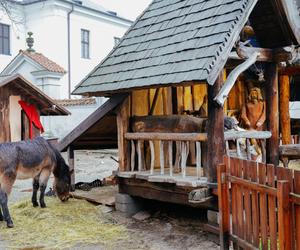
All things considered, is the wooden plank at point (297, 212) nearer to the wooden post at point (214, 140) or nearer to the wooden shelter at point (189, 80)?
the wooden shelter at point (189, 80)

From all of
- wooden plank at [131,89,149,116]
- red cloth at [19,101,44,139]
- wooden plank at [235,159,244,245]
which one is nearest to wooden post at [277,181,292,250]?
wooden plank at [235,159,244,245]

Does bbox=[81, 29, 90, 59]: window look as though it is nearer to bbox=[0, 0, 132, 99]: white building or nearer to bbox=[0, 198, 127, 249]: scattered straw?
bbox=[0, 0, 132, 99]: white building

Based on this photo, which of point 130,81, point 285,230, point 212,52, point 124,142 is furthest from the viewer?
point 124,142

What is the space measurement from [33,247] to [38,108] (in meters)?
5.98

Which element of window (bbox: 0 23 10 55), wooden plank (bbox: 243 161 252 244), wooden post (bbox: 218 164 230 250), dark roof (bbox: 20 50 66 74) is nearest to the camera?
wooden plank (bbox: 243 161 252 244)

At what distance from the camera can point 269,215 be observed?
176 inches

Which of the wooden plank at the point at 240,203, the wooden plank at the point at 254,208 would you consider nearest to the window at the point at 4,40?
the wooden plank at the point at 240,203

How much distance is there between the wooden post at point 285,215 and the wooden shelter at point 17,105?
28.4ft

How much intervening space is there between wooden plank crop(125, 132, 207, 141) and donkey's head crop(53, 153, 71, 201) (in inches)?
76.2

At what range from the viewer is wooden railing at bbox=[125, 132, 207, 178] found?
287 inches

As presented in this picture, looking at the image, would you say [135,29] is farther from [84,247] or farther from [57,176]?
[84,247]

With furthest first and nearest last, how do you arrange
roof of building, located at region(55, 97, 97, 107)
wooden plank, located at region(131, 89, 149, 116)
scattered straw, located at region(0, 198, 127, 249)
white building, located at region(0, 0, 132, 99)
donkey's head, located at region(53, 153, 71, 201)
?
white building, located at region(0, 0, 132, 99) → roof of building, located at region(55, 97, 97, 107) → donkey's head, located at region(53, 153, 71, 201) → wooden plank, located at region(131, 89, 149, 116) → scattered straw, located at region(0, 198, 127, 249)

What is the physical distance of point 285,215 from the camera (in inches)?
160

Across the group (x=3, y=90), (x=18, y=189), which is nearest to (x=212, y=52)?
(x=3, y=90)
